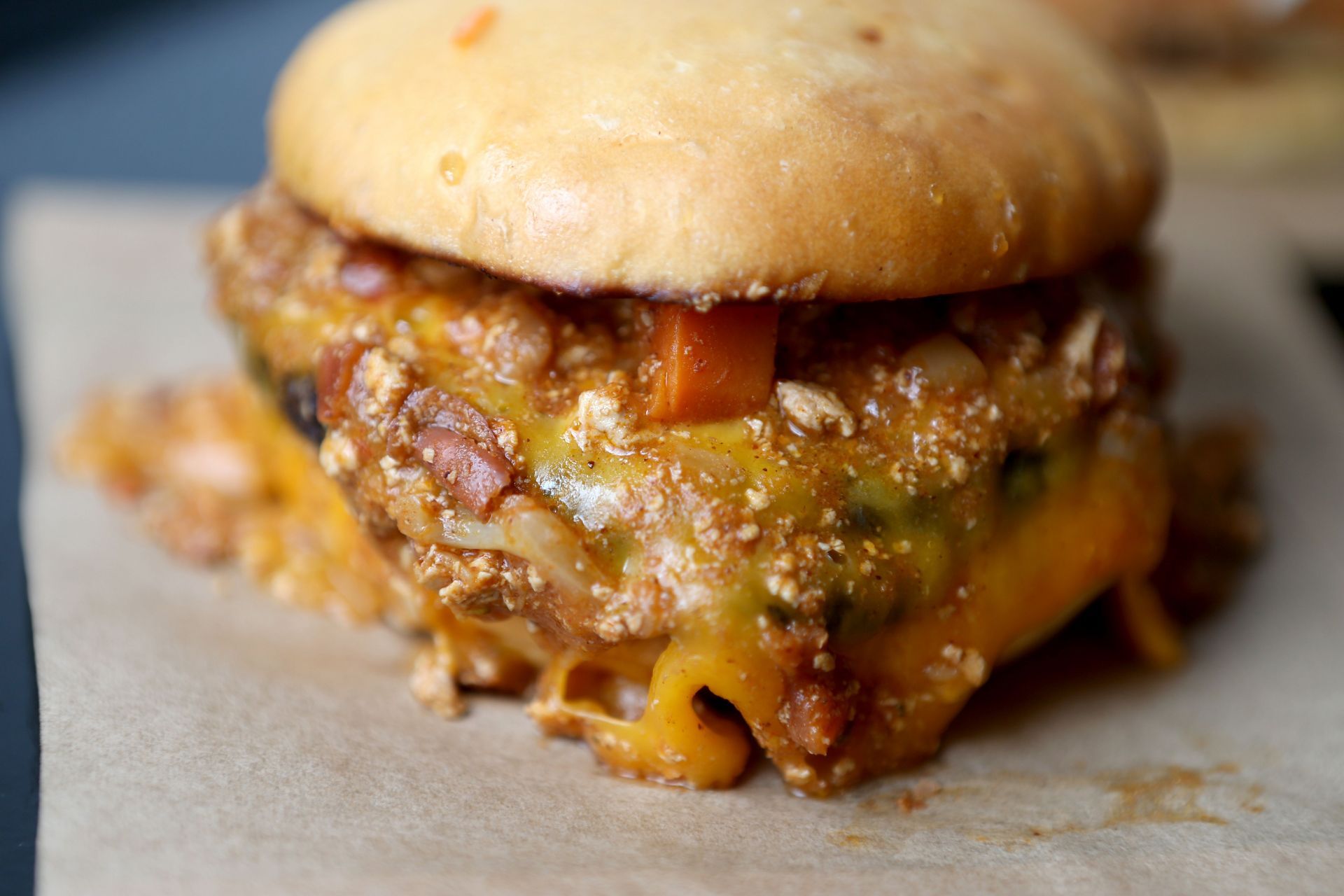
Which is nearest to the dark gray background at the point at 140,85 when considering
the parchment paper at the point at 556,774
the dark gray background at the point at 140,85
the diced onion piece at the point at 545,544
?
the dark gray background at the point at 140,85

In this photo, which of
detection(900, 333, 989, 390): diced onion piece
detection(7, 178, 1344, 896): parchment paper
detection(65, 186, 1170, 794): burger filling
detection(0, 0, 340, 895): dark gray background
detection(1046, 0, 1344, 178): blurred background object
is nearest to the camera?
detection(7, 178, 1344, 896): parchment paper

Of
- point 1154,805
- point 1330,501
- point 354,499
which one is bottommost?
point 1330,501

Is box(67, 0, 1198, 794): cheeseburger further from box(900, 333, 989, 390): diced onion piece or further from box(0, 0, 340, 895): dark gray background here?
box(0, 0, 340, 895): dark gray background

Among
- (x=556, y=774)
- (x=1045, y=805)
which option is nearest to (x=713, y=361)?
(x=556, y=774)

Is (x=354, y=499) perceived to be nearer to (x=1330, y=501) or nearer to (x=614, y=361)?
(x=614, y=361)

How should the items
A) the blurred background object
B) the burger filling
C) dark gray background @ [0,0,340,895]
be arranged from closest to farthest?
the burger filling → the blurred background object → dark gray background @ [0,0,340,895]

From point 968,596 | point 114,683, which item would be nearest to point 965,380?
point 968,596

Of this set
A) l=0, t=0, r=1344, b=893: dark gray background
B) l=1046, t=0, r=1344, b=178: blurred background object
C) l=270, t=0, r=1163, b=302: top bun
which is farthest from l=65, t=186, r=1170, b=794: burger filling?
l=0, t=0, r=1344, b=893: dark gray background
